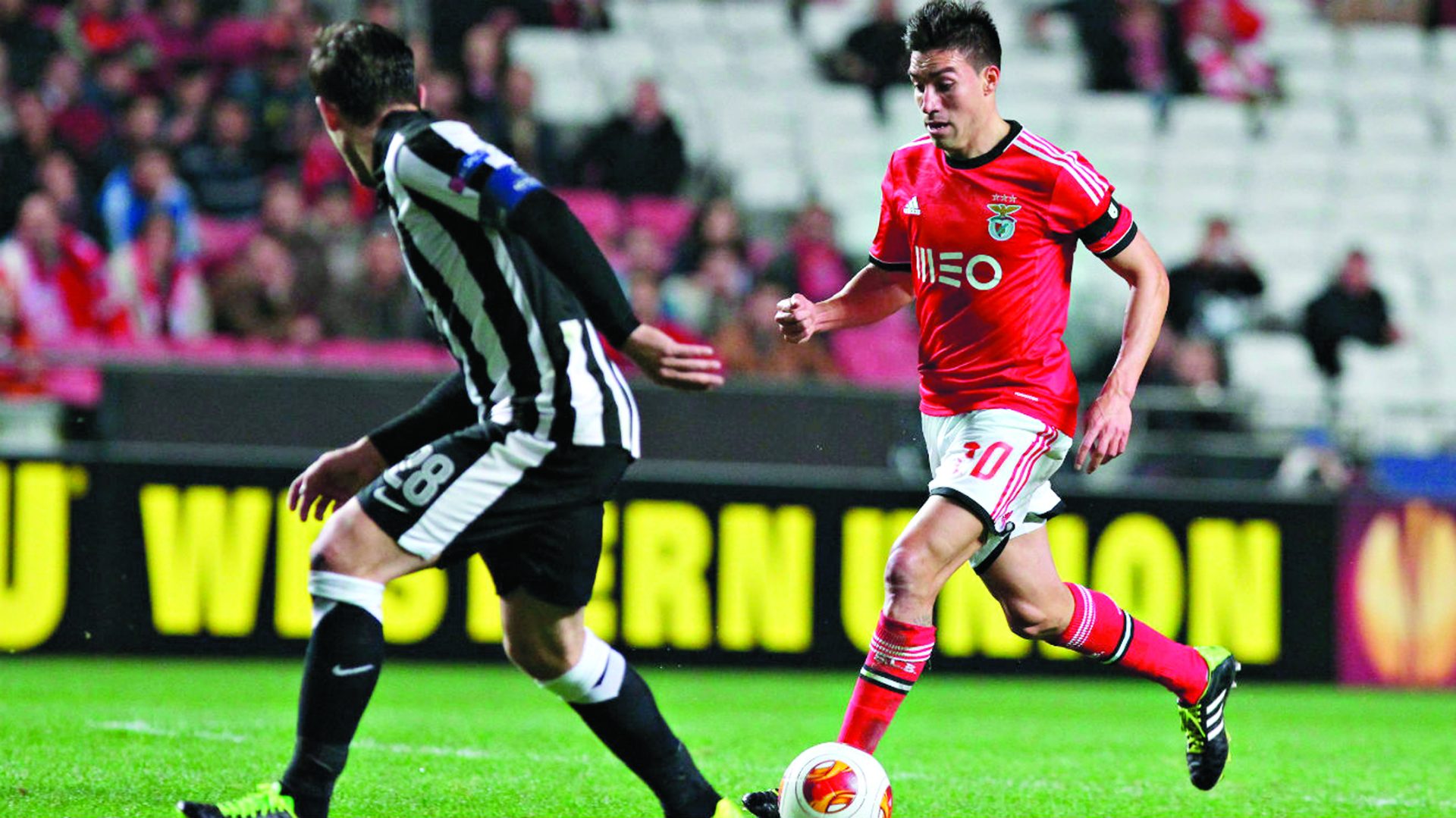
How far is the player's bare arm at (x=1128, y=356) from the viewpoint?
16.3ft

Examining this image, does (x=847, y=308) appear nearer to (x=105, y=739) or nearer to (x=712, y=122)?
(x=105, y=739)

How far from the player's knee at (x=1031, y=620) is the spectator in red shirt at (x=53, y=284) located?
23.0ft

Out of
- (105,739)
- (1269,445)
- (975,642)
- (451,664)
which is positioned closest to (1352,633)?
(1269,445)

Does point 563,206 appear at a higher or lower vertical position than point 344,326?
higher

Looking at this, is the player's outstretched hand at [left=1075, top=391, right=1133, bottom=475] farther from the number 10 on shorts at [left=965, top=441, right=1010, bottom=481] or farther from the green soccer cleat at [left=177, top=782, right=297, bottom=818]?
the green soccer cleat at [left=177, top=782, right=297, bottom=818]

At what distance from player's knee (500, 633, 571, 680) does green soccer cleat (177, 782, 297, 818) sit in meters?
0.58

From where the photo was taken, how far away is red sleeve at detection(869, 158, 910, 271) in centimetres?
546

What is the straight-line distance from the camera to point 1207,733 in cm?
566

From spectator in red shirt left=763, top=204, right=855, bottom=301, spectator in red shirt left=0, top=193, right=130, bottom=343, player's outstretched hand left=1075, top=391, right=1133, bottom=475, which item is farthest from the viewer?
spectator in red shirt left=763, top=204, right=855, bottom=301

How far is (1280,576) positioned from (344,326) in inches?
219

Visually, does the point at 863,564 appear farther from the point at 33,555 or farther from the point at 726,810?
the point at 726,810

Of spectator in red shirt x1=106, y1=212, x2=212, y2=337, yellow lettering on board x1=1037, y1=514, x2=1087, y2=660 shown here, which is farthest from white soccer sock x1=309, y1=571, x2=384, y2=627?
spectator in red shirt x1=106, y1=212, x2=212, y2=337

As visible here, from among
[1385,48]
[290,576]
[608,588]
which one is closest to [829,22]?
[1385,48]

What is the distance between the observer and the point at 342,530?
13.6ft
